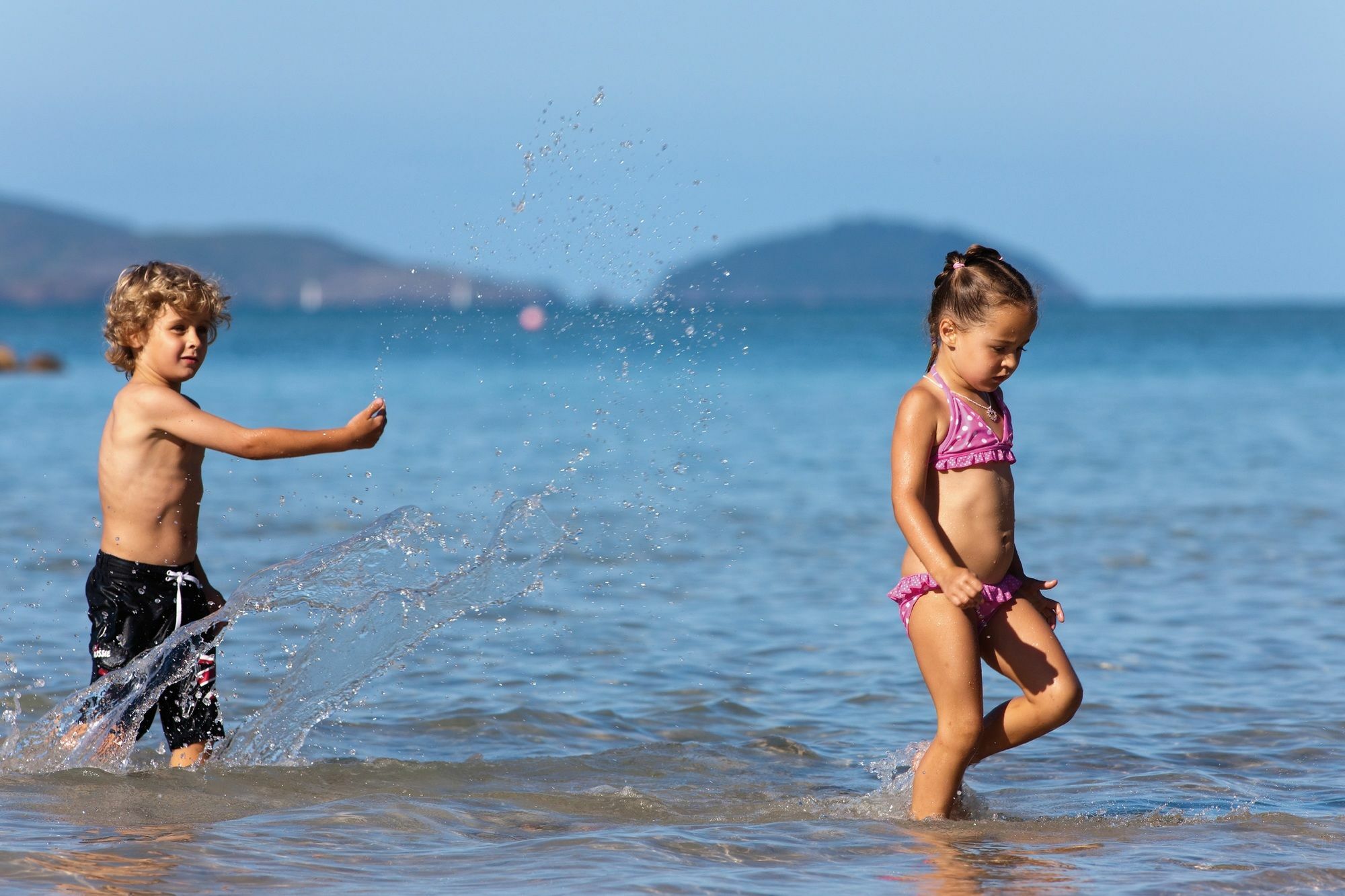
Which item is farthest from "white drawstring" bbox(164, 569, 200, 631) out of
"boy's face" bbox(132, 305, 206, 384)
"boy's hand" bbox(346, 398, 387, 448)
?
"boy's hand" bbox(346, 398, 387, 448)

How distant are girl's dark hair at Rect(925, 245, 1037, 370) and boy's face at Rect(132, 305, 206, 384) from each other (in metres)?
2.11

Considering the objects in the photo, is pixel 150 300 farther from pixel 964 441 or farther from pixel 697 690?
pixel 697 690

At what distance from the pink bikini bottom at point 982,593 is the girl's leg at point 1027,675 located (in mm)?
33

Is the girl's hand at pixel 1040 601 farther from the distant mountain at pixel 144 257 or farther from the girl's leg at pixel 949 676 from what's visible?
the distant mountain at pixel 144 257

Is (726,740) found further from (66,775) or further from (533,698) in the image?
(66,775)

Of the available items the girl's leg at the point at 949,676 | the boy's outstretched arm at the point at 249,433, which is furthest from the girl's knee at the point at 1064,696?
the boy's outstretched arm at the point at 249,433

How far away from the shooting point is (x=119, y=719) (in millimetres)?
4305

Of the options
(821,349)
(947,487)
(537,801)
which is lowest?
(537,801)

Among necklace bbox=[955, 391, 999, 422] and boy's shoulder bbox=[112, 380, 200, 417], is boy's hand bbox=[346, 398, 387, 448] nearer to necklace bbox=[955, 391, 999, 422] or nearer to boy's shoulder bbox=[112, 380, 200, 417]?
boy's shoulder bbox=[112, 380, 200, 417]

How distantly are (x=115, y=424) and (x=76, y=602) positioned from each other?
3041 millimetres

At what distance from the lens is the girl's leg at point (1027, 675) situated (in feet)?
12.6

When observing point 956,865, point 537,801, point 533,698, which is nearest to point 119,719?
point 537,801

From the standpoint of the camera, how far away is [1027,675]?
3.86 m

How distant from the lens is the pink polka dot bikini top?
3842mm
